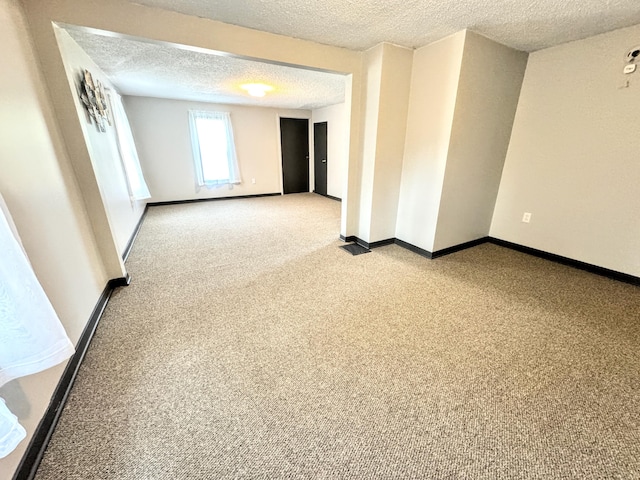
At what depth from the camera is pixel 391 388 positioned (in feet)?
4.35

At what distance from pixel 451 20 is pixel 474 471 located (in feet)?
9.32

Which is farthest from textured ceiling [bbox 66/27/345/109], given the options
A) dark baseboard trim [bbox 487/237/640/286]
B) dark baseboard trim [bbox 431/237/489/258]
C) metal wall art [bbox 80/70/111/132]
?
dark baseboard trim [bbox 487/237/640/286]

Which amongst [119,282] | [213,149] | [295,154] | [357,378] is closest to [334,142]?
[295,154]

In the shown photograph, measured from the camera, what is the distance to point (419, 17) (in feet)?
6.42

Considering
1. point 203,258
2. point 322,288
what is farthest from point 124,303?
point 322,288

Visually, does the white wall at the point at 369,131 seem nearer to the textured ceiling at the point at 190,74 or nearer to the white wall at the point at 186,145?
the textured ceiling at the point at 190,74

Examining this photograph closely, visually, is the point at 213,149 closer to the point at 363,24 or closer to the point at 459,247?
the point at 363,24

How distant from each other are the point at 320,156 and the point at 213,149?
242cm

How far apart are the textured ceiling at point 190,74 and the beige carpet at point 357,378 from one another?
2.15 m

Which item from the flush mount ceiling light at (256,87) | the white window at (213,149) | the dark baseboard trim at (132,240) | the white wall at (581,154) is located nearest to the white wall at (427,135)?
the white wall at (581,154)

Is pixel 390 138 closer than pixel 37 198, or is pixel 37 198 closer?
pixel 37 198

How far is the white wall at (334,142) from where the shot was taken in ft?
17.8

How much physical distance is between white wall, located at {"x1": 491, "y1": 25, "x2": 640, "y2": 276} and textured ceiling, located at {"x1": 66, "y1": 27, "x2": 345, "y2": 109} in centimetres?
224

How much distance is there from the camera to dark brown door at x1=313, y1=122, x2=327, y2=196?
236 inches
